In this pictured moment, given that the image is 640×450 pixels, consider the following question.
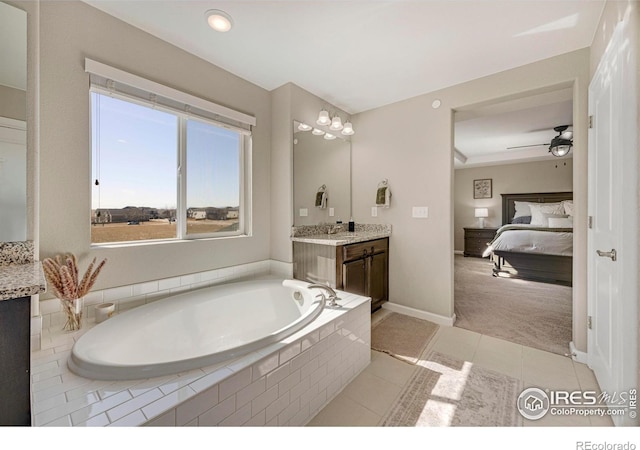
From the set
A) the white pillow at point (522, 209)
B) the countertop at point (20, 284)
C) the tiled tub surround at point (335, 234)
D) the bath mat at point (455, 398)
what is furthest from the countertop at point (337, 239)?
the white pillow at point (522, 209)

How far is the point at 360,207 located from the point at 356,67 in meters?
1.56

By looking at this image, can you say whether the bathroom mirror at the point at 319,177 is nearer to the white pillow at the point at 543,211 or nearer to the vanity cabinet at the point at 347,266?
the vanity cabinet at the point at 347,266

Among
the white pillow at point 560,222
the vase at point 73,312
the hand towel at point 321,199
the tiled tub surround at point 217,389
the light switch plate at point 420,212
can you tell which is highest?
the hand towel at point 321,199

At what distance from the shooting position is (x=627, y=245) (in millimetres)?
1166

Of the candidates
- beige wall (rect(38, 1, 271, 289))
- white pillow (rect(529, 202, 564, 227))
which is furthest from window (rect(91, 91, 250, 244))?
white pillow (rect(529, 202, 564, 227))

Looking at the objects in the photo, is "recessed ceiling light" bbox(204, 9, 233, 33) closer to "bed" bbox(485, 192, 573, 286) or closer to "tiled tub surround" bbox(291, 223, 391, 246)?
"tiled tub surround" bbox(291, 223, 391, 246)

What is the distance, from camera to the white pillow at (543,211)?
503 cm

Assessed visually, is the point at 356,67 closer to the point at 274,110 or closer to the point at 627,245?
the point at 274,110

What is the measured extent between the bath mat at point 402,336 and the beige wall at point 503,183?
4.84 meters

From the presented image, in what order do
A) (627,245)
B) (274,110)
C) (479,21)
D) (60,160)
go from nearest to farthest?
(627,245) → (60,160) → (479,21) → (274,110)

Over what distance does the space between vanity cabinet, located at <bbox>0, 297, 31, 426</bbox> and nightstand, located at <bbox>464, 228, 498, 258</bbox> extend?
7.10 m

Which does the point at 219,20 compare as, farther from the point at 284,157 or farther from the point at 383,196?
the point at 383,196

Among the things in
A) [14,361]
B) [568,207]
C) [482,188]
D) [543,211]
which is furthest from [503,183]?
[14,361]
